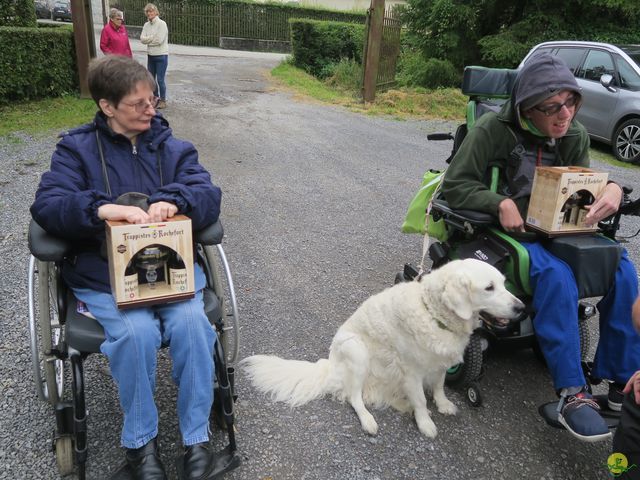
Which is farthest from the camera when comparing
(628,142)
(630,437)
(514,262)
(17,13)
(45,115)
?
(17,13)

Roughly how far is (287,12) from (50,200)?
27.6 m

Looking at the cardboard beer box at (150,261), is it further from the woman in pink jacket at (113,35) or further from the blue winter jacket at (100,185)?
the woman in pink jacket at (113,35)

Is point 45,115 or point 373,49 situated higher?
point 373,49

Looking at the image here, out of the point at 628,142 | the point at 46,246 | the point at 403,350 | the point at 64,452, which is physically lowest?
the point at 64,452

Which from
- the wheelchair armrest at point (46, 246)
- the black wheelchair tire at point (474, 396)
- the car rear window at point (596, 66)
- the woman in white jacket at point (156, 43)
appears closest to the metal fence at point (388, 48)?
the car rear window at point (596, 66)

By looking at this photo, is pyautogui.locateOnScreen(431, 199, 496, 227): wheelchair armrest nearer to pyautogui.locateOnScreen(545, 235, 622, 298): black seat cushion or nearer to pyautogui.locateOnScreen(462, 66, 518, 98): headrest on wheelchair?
pyautogui.locateOnScreen(545, 235, 622, 298): black seat cushion

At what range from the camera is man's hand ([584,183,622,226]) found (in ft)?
8.46

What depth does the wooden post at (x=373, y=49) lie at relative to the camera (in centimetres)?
1128

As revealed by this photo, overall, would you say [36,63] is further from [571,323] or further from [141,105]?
[571,323]

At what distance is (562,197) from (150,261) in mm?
1998

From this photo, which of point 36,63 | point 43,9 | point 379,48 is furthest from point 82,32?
point 43,9

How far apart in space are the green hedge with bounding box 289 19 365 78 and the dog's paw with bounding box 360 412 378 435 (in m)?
15.9

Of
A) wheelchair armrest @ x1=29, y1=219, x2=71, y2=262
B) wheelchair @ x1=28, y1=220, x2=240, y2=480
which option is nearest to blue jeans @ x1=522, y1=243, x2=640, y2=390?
wheelchair @ x1=28, y1=220, x2=240, y2=480

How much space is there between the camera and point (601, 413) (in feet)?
7.87
